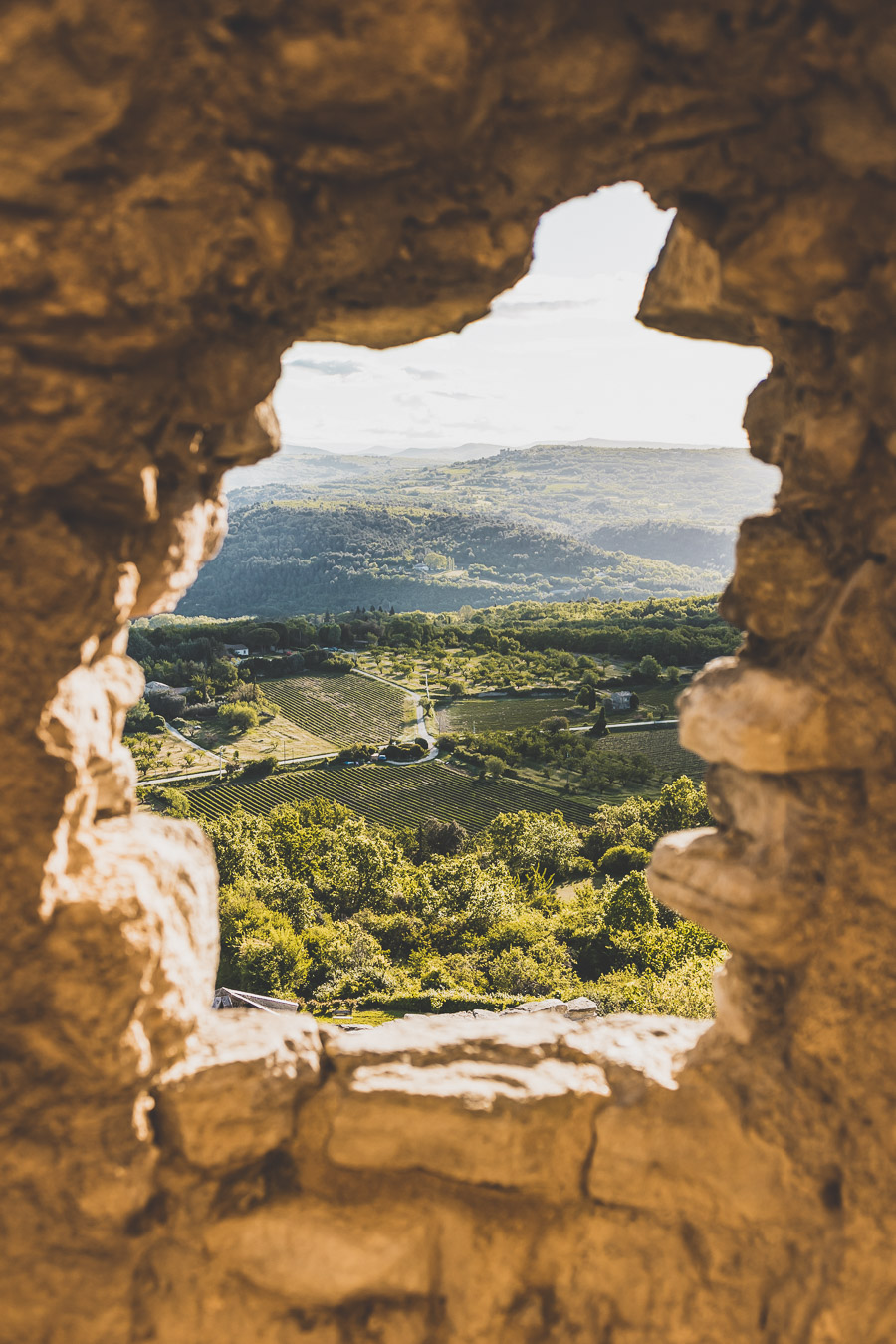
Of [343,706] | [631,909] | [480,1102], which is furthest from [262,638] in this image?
[480,1102]

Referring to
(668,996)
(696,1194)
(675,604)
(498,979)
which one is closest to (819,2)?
(696,1194)

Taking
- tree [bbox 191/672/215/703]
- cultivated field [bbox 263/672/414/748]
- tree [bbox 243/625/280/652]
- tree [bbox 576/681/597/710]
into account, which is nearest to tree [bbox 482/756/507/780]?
tree [bbox 576/681/597/710]

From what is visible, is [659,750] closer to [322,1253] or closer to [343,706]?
[343,706]

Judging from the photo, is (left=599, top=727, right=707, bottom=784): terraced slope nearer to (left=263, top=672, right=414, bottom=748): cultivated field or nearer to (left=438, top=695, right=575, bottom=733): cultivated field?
(left=438, top=695, right=575, bottom=733): cultivated field

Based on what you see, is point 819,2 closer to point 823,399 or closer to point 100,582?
point 823,399

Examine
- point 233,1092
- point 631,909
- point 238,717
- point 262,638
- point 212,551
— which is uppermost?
point 212,551

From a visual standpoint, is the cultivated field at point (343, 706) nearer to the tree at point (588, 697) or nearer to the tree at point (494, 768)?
the tree at point (494, 768)
